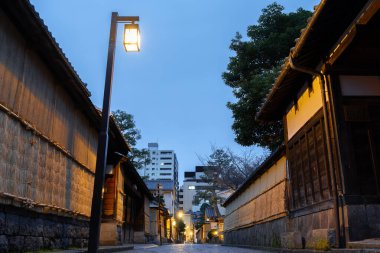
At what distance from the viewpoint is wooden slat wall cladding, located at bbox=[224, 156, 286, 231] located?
16484 millimetres

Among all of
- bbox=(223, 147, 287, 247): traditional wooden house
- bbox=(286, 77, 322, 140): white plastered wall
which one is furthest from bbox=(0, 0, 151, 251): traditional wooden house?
bbox=(223, 147, 287, 247): traditional wooden house

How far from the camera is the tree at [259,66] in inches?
856

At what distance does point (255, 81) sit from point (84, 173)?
10.9 metres

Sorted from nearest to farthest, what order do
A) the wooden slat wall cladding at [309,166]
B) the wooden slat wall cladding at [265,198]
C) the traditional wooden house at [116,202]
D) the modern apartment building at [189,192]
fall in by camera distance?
the wooden slat wall cladding at [309,166] < the wooden slat wall cladding at [265,198] < the traditional wooden house at [116,202] < the modern apartment building at [189,192]

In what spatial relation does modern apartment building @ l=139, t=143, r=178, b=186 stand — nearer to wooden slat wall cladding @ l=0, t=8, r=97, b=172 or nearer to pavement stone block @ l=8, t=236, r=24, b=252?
wooden slat wall cladding @ l=0, t=8, r=97, b=172

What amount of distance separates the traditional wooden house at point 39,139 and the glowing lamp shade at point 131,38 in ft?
6.55

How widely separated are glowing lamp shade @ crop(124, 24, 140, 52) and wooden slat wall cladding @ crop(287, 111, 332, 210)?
579 cm

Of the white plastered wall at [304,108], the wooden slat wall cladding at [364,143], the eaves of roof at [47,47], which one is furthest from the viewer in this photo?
the white plastered wall at [304,108]

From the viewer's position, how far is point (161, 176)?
556 feet

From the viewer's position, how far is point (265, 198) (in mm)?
20078

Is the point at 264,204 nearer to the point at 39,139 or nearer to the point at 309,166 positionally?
the point at 309,166

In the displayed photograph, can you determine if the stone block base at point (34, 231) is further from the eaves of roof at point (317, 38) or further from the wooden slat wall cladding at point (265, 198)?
the wooden slat wall cladding at point (265, 198)

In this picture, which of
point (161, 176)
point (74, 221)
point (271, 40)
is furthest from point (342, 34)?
point (161, 176)

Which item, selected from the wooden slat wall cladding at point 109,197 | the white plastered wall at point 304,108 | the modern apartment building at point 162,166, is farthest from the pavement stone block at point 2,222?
the modern apartment building at point 162,166
